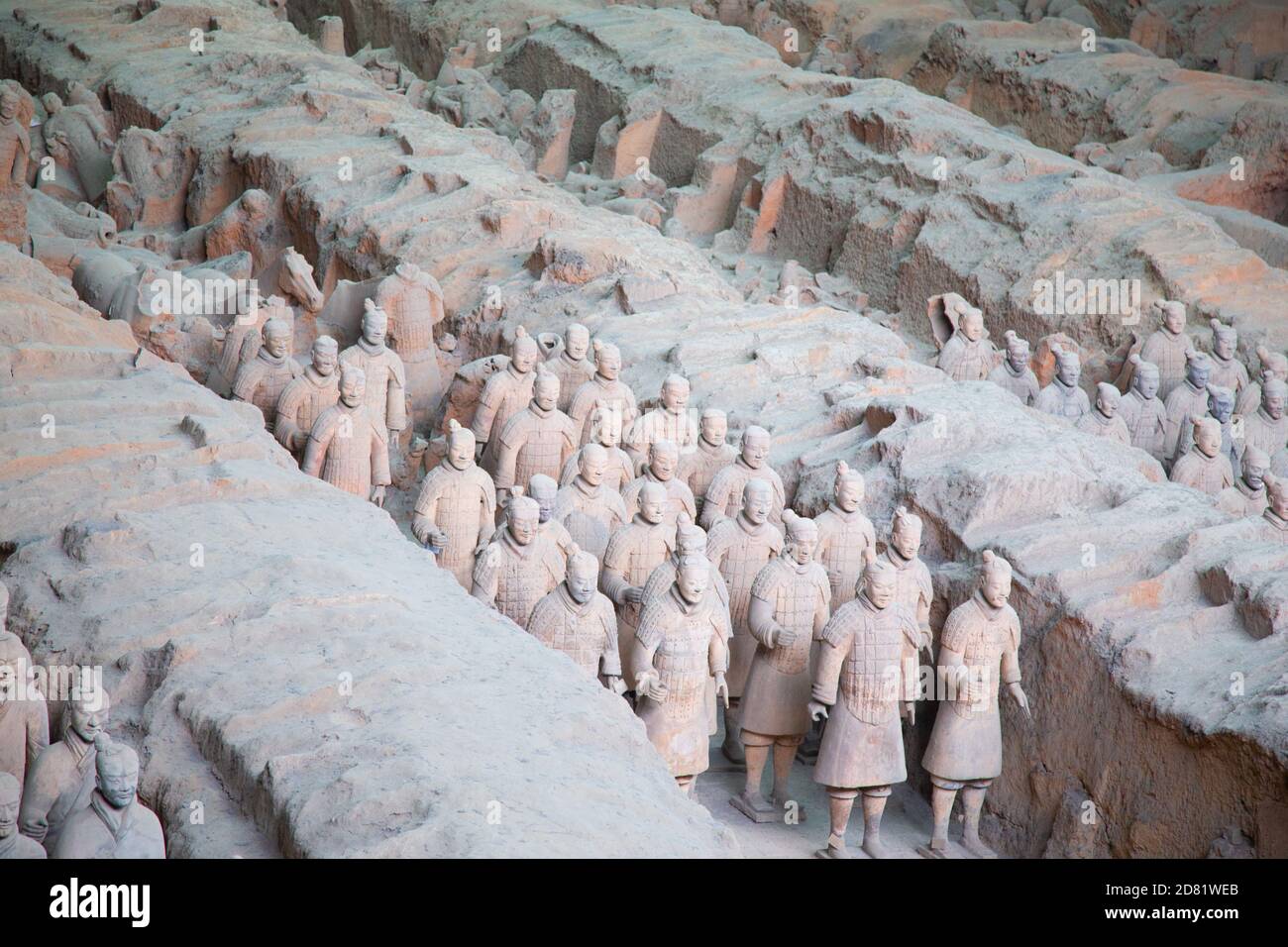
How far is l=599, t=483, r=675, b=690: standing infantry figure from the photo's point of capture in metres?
6.78

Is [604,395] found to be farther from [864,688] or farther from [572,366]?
[864,688]

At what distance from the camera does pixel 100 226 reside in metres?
10.1

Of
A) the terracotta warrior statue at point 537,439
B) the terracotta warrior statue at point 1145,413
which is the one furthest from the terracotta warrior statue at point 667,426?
the terracotta warrior statue at point 1145,413

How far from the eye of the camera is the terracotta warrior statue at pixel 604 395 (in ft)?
27.0

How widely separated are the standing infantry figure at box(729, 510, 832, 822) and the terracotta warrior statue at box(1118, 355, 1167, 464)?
3.58 metres

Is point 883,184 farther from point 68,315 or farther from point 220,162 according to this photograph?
point 68,315

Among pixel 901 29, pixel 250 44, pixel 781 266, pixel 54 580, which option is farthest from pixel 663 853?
pixel 901 29

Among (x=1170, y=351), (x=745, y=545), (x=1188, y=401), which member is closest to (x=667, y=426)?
(x=745, y=545)

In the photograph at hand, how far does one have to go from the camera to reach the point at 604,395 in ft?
27.2

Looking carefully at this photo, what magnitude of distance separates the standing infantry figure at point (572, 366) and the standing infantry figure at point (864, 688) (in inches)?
112

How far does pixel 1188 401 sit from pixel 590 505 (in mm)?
4243

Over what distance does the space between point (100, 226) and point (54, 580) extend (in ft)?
17.4

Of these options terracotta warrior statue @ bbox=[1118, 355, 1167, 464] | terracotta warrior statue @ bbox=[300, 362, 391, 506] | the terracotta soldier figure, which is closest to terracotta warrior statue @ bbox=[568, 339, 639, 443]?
terracotta warrior statue @ bbox=[300, 362, 391, 506]

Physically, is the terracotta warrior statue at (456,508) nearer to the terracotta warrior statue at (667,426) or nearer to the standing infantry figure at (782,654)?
the terracotta warrior statue at (667,426)
